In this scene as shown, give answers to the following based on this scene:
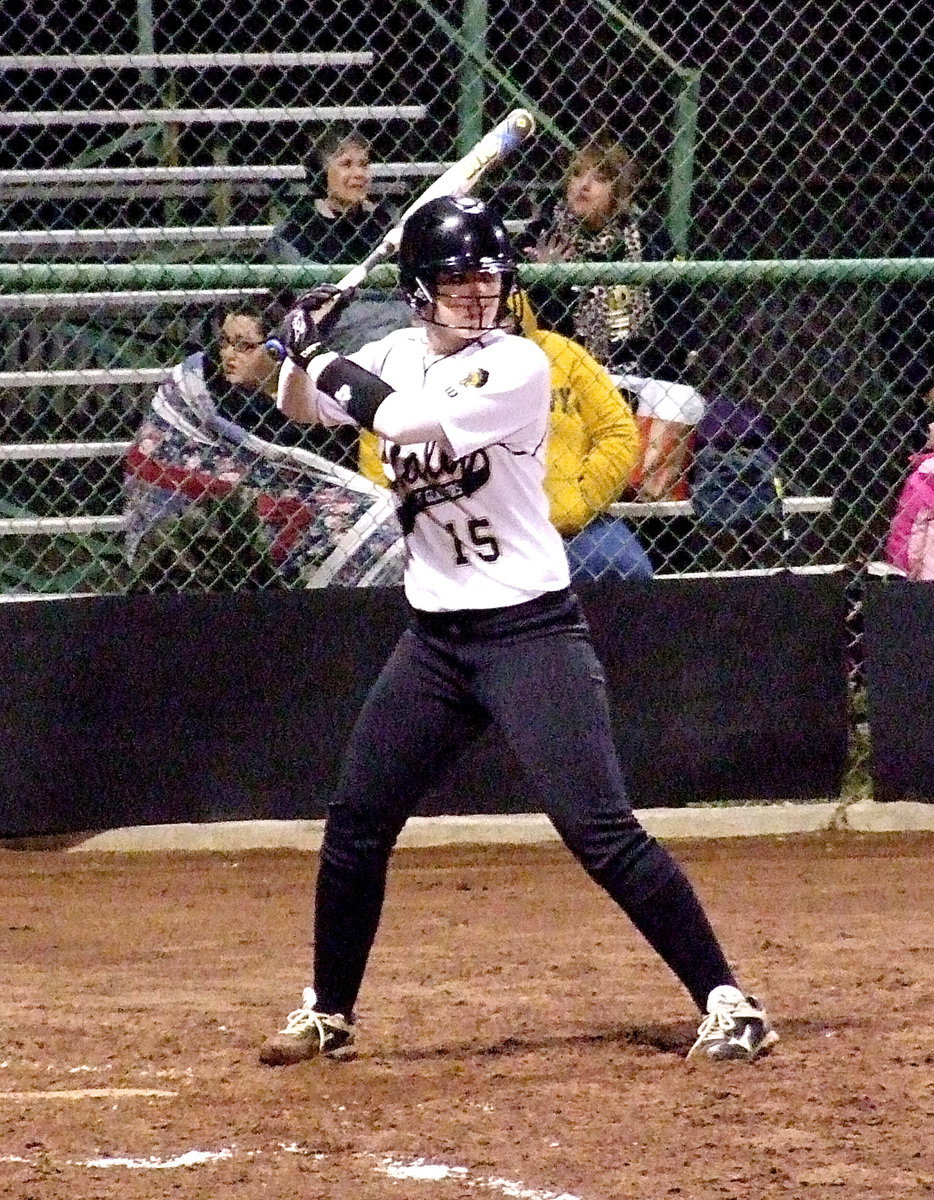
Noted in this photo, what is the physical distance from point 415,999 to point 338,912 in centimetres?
73

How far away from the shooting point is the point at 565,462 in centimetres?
646

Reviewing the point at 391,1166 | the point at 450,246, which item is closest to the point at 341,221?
the point at 450,246

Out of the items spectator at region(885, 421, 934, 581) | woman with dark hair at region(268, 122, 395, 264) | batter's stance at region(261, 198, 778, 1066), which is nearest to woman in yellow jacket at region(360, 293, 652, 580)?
woman with dark hair at region(268, 122, 395, 264)

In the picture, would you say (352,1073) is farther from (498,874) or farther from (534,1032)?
(498,874)

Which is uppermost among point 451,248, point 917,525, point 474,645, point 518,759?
point 451,248

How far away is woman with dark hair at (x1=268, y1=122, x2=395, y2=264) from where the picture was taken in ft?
22.9

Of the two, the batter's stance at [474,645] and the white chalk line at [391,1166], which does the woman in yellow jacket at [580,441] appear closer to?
the batter's stance at [474,645]

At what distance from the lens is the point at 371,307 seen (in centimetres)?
671

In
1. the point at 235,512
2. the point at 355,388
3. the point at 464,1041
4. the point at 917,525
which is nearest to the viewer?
the point at 355,388

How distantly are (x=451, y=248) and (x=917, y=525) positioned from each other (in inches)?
136

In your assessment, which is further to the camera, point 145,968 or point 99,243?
point 99,243

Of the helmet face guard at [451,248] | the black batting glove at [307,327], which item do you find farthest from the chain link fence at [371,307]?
the helmet face guard at [451,248]

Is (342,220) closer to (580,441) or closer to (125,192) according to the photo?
(125,192)

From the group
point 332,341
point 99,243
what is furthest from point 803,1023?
point 99,243
